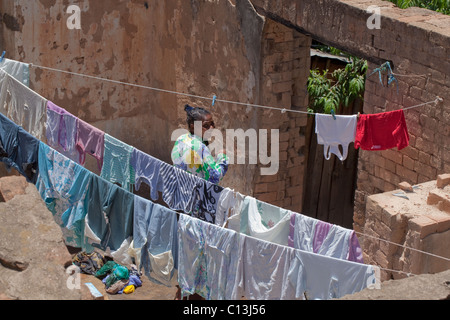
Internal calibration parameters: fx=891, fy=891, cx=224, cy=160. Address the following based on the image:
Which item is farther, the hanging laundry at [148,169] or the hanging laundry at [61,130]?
the hanging laundry at [61,130]

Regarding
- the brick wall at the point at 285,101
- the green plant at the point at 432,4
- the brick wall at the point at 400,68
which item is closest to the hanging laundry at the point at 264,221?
the brick wall at the point at 400,68

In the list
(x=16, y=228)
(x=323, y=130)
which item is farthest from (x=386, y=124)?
(x=16, y=228)

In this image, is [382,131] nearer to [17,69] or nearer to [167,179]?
[167,179]

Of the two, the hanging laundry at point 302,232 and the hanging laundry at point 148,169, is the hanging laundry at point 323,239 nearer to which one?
the hanging laundry at point 302,232

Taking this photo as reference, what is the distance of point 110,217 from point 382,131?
8.73 feet

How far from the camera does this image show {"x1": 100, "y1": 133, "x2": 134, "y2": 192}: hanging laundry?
8109 mm

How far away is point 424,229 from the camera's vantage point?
689 cm

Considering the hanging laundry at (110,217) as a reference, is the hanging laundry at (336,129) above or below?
above

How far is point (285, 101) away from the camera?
10.0 m

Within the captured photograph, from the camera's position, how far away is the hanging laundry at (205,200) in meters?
7.43

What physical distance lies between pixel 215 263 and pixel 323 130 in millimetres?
2164

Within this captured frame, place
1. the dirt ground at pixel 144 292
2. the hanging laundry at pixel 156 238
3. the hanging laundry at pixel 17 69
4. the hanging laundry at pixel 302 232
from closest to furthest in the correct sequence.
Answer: the hanging laundry at pixel 302 232 < the hanging laundry at pixel 156 238 < the hanging laundry at pixel 17 69 < the dirt ground at pixel 144 292

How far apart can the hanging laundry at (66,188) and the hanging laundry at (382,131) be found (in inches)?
101
